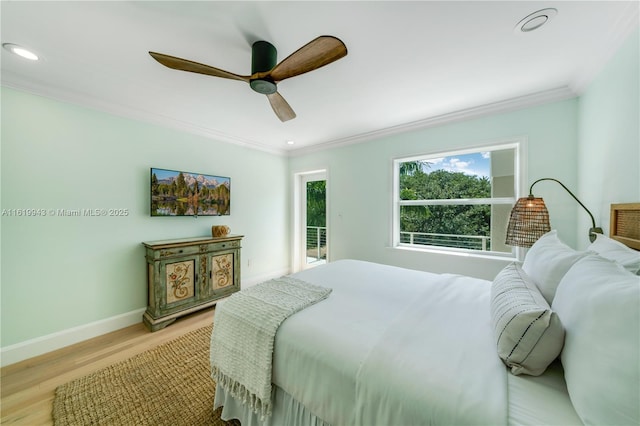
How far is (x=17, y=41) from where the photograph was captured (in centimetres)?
154

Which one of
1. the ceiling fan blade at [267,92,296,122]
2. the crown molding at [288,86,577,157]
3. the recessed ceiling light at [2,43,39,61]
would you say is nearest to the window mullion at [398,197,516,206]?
the crown molding at [288,86,577,157]

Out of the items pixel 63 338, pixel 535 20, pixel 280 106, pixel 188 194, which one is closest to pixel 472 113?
pixel 535 20

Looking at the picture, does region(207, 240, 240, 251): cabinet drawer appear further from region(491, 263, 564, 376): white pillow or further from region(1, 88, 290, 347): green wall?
→ region(491, 263, 564, 376): white pillow

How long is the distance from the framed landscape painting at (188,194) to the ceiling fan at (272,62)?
5.68 feet

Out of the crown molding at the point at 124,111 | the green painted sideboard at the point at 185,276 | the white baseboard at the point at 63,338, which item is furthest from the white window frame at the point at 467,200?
the white baseboard at the point at 63,338

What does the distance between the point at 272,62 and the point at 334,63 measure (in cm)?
51

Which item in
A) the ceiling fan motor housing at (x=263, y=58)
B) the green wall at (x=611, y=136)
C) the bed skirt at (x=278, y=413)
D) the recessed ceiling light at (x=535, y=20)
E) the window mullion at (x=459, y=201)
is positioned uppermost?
the recessed ceiling light at (x=535, y=20)

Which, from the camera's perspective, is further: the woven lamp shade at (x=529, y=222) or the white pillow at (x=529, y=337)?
the woven lamp shade at (x=529, y=222)

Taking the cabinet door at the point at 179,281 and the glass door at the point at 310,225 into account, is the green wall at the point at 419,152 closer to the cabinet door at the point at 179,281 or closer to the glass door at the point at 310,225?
the glass door at the point at 310,225

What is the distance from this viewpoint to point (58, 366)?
1938 millimetres

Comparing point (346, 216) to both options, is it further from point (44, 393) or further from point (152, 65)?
point (44, 393)

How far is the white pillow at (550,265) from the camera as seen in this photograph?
3.64 ft

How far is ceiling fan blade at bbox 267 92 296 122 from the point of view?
5.93 ft

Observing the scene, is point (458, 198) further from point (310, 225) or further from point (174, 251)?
point (174, 251)
